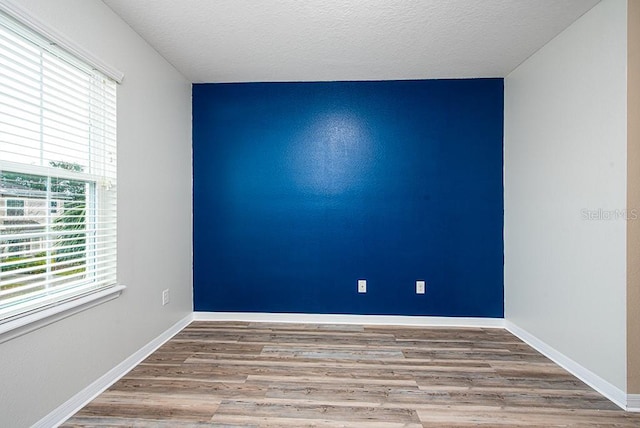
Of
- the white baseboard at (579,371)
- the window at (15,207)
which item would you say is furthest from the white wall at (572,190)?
the window at (15,207)

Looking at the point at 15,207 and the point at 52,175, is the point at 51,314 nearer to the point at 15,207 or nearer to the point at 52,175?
the point at 15,207

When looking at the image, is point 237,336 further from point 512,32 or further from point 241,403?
point 512,32

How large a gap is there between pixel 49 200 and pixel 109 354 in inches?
42.3

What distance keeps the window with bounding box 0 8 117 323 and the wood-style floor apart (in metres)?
0.78

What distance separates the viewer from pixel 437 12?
2.27m

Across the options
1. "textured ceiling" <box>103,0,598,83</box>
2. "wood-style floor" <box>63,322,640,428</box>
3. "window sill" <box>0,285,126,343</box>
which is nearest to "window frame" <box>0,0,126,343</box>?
"window sill" <box>0,285,126,343</box>

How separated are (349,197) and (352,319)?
1.24 m

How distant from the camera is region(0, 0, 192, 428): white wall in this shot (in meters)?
1.71

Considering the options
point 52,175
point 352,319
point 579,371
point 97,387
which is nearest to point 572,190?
point 579,371

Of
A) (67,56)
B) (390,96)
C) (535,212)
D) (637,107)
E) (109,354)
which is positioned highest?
(390,96)

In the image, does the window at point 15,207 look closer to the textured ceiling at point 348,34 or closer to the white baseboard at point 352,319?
the textured ceiling at point 348,34

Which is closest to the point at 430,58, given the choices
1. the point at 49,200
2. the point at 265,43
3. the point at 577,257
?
the point at 265,43

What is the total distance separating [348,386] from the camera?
7.41 ft

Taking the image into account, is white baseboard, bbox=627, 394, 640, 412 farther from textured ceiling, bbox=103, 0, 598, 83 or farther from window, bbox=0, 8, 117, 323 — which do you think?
window, bbox=0, 8, 117, 323
